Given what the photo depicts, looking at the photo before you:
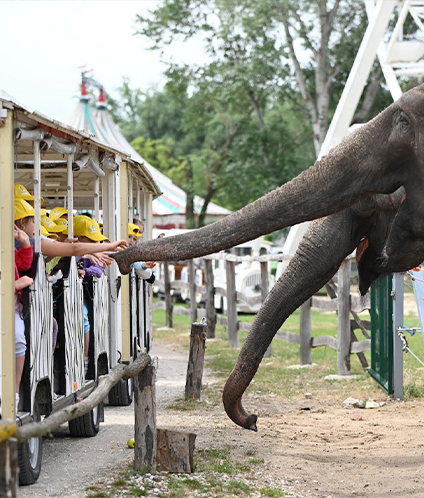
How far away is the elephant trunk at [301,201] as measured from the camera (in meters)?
5.49

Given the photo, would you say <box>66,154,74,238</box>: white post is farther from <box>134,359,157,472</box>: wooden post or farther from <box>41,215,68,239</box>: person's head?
<box>134,359,157,472</box>: wooden post

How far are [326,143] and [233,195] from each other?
11.3 m

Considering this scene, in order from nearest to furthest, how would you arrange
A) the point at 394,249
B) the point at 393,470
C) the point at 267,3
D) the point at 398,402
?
1. the point at 394,249
2. the point at 393,470
3. the point at 398,402
4. the point at 267,3

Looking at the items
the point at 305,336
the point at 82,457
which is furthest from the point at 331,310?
the point at 82,457

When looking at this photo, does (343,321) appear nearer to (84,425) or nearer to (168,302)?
(84,425)

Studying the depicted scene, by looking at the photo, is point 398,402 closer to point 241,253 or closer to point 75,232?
point 75,232

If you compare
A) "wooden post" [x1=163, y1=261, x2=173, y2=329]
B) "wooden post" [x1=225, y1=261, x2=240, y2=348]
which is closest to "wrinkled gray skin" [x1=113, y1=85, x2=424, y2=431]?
"wooden post" [x1=225, y1=261, x2=240, y2=348]

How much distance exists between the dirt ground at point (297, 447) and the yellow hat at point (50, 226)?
6.52ft

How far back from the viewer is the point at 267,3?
30469 mm

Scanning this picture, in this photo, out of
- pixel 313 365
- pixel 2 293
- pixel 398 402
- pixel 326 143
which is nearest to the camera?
pixel 2 293

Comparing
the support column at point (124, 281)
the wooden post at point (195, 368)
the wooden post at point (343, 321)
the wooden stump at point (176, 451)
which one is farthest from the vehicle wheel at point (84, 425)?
the wooden post at point (343, 321)

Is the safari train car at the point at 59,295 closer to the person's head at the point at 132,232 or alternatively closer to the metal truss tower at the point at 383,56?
the person's head at the point at 132,232

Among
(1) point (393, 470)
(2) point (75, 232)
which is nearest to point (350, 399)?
(1) point (393, 470)

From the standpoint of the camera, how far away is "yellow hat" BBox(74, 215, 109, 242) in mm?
8445
